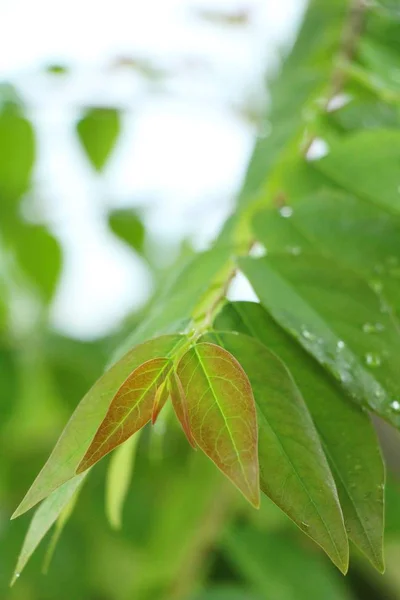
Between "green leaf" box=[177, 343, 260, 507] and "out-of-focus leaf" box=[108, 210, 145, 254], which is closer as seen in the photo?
"green leaf" box=[177, 343, 260, 507]

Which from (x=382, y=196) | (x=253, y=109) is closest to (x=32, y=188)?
(x=253, y=109)

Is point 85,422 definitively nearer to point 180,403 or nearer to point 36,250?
point 180,403

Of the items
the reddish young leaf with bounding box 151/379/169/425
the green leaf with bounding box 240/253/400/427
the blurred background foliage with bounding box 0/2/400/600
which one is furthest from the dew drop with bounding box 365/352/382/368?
the blurred background foliage with bounding box 0/2/400/600

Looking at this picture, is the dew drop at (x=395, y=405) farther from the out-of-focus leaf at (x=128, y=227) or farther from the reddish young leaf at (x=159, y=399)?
the out-of-focus leaf at (x=128, y=227)

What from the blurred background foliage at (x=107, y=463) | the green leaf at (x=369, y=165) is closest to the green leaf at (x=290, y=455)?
the green leaf at (x=369, y=165)

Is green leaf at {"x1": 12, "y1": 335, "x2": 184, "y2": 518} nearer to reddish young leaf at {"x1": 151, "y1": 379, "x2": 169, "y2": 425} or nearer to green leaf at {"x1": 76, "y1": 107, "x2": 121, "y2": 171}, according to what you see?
reddish young leaf at {"x1": 151, "y1": 379, "x2": 169, "y2": 425}

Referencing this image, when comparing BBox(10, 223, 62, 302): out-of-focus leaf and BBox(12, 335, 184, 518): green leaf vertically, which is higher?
BBox(12, 335, 184, 518): green leaf
